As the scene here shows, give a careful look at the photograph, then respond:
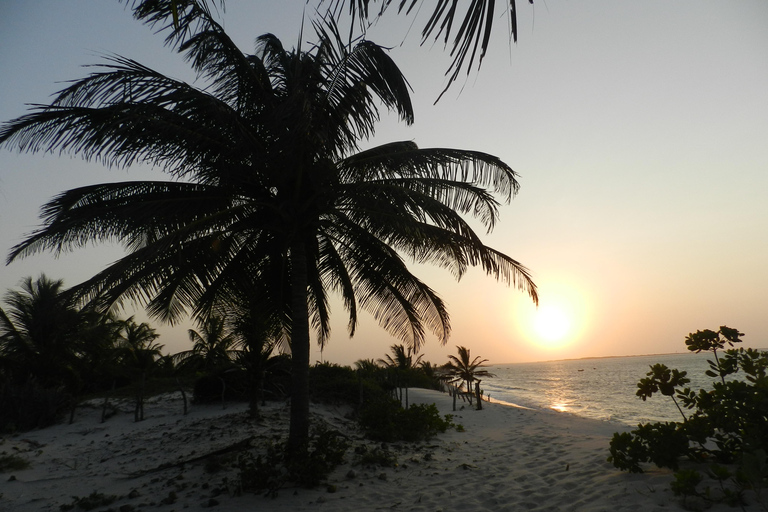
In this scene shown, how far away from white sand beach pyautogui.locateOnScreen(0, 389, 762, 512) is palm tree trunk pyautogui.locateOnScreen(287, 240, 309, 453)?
2.96ft

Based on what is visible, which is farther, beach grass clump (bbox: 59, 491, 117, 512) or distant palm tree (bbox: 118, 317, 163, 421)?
distant palm tree (bbox: 118, 317, 163, 421)

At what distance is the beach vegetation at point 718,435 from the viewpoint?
4354mm

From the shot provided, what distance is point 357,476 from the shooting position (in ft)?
23.4

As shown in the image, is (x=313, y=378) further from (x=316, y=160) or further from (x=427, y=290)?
(x=316, y=160)

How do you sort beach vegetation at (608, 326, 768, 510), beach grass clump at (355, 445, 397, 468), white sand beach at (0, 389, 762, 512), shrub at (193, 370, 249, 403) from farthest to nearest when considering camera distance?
shrub at (193, 370, 249, 403) < beach grass clump at (355, 445, 397, 468) < white sand beach at (0, 389, 762, 512) < beach vegetation at (608, 326, 768, 510)

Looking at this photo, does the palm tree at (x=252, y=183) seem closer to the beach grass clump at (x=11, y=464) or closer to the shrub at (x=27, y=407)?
the beach grass clump at (x=11, y=464)

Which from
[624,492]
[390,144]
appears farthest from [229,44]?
[624,492]

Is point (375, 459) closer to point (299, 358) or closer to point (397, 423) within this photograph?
point (299, 358)

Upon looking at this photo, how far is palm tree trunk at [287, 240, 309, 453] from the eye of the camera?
7.21 metres

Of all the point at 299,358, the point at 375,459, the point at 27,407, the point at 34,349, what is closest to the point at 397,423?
the point at 375,459

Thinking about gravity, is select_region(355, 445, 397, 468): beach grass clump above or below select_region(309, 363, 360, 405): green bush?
below

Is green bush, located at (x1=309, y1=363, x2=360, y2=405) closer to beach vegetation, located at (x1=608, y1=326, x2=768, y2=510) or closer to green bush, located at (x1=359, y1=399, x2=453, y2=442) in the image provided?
green bush, located at (x1=359, y1=399, x2=453, y2=442)

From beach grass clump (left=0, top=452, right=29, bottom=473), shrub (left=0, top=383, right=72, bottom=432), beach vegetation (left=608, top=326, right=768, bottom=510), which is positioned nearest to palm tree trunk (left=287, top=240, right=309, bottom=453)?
beach vegetation (left=608, top=326, right=768, bottom=510)

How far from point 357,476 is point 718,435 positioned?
5.24 m
